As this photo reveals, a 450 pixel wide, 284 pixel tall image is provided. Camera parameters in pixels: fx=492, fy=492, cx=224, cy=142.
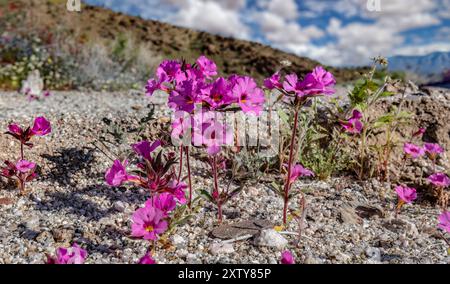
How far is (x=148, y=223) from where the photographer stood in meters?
2.29

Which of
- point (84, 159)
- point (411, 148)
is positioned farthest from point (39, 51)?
point (411, 148)

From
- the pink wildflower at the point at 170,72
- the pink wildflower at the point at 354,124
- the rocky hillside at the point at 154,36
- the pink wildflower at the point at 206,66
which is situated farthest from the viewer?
the rocky hillside at the point at 154,36

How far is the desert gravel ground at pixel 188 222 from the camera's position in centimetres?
244

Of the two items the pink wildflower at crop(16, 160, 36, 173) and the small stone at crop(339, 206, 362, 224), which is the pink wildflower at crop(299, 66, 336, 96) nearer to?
the small stone at crop(339, 206, 362, 224)

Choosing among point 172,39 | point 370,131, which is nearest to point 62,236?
point 370,131

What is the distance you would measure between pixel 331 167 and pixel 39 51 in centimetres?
711

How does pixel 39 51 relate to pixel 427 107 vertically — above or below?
above

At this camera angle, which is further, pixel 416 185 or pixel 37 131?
pixel 416 185

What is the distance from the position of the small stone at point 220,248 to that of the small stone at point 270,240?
140mm

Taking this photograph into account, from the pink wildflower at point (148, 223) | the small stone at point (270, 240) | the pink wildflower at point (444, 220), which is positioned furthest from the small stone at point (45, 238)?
the pink wildflower at point (444, 220)

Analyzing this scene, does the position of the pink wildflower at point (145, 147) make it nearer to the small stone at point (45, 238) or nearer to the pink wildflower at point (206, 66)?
the pink wildflower at point (206, 66)

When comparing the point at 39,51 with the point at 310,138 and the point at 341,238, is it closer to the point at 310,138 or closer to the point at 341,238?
the point at 310,138

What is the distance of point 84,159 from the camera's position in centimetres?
343

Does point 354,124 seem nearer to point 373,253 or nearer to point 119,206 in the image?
point 373,253
